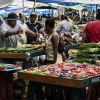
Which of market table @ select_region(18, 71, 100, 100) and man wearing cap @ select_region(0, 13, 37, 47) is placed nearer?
market table @ select_region(18, 71, 100, 100)

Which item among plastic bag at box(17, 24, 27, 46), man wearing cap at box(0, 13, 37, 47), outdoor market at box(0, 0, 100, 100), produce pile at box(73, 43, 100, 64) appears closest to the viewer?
outdoor market at box(0, 0, 100, 100)

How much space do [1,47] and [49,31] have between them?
2.19 m

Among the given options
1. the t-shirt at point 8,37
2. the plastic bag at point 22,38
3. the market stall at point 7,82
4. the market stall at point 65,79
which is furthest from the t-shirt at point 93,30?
the market stall at point 65,79

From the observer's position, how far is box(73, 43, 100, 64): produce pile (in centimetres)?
732

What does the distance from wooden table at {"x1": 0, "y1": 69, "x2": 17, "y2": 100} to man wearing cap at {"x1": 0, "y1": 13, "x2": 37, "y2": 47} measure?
2.00 m

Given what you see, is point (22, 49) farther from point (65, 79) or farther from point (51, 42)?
point (65, 79)

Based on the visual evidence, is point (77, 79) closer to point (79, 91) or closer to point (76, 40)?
point (79, 91)

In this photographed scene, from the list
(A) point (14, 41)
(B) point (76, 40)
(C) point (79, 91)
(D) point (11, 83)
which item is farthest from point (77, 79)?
(B) point (76, 40)

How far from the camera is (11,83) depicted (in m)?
7.73

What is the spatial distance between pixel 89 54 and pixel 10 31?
275 cm

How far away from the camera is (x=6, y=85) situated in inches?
303

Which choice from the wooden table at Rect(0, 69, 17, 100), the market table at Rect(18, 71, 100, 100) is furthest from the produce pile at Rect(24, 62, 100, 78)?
the wooden table at Rect(0, 69, 17, 100)

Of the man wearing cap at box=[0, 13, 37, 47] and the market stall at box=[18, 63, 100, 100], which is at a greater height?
the man wearing cap at box=[0, 13, 37, 47]

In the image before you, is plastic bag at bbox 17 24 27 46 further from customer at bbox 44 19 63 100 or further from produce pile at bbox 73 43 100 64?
produce pile at bbox 73 43 100 64
